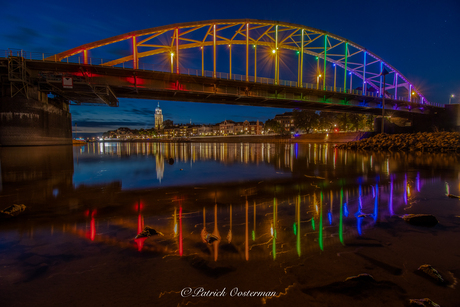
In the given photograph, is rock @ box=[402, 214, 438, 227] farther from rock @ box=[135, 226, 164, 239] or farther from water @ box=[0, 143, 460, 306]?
rock @ box=[135, 226, 164, 239]

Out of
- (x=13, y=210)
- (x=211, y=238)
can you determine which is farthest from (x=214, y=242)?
(x=13, y=210)

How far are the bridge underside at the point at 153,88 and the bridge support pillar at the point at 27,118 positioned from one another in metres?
2.45

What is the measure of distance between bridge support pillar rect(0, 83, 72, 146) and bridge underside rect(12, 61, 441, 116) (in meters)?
2.45

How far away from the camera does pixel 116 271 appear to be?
278cm

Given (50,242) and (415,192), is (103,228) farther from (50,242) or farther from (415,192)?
(415,192)

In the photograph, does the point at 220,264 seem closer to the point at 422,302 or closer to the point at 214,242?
the point at 214,242

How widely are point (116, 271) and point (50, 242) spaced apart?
5.50 ft

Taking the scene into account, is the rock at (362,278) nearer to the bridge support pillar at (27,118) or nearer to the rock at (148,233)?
the rock at (148,233)

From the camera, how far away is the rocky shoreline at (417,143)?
26.0 meters

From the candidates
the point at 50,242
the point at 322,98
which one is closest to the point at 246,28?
the point at 322,98

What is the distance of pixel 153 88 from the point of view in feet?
105

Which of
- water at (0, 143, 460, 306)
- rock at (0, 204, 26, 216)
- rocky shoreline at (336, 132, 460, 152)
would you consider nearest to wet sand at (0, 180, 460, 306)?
water at (0, 143, 460, 306)

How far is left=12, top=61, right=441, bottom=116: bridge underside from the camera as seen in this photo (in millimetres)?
30234

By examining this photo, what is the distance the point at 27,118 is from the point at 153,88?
1810 centimetres
